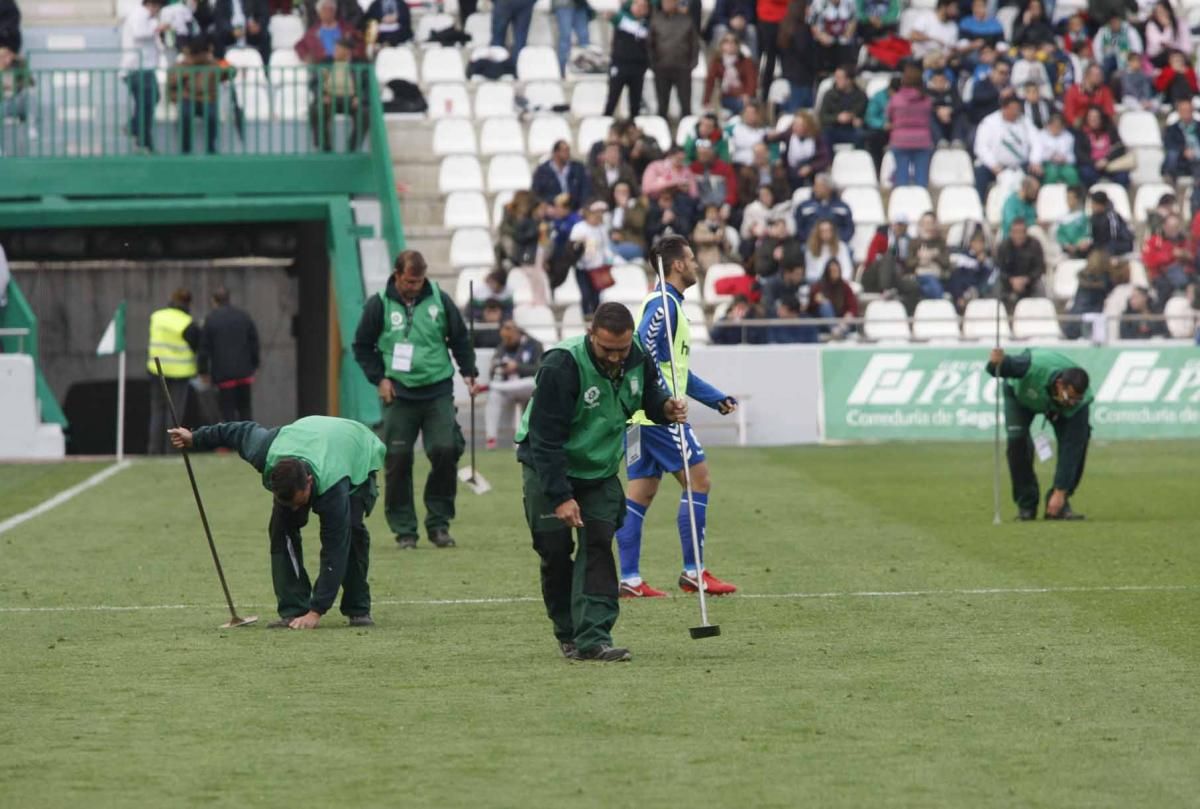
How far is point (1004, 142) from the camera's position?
30000 millimetres

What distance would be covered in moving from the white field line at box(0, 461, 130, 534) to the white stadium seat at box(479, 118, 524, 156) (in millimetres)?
7622

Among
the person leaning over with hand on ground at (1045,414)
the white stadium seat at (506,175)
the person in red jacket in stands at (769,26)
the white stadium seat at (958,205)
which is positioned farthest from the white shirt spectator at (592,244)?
the person leaning over with hand on ground at (1045,414)

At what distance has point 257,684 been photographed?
9383 mm

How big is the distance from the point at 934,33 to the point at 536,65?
224 inches

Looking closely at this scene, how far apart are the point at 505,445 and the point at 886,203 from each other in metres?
7.00

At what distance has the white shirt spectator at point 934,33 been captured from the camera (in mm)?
31750

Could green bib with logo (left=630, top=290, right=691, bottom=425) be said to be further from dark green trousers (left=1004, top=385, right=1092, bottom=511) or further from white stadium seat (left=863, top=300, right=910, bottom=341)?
white stadium seat (left=863, top=300, right=910, bottom=341)

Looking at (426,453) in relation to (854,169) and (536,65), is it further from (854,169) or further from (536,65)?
(536,65)

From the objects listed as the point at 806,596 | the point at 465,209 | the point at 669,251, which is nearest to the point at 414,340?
the point at 669,251

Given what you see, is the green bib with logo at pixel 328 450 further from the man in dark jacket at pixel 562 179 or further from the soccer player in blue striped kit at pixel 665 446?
the man in dark jacket at pixel 562 179

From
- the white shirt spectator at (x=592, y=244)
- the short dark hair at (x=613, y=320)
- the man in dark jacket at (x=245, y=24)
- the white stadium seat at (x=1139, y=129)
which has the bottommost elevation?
the short dark hair at (x=613, y=320)

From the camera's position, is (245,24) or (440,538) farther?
(245,24)

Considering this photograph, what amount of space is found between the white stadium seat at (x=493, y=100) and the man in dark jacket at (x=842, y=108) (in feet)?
14.0

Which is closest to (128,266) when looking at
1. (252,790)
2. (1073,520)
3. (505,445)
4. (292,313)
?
(292,313)
